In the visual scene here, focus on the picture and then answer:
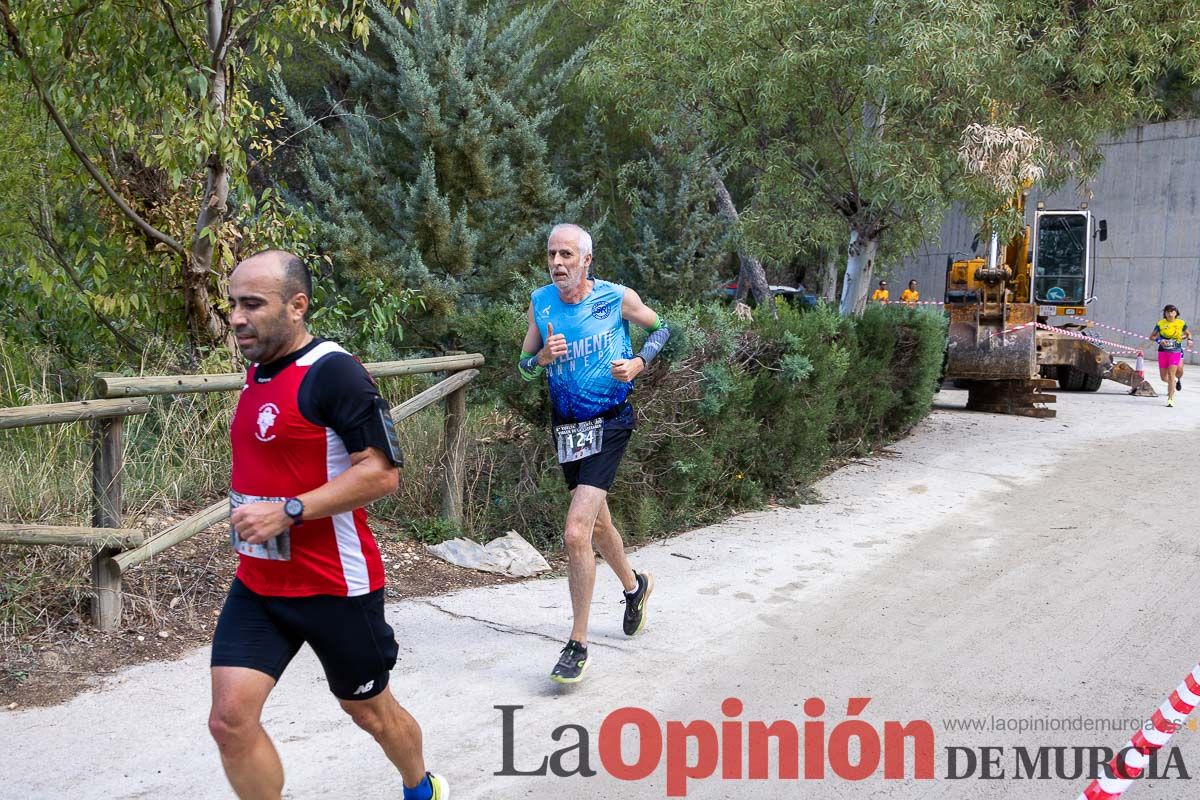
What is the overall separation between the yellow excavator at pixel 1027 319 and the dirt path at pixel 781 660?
251 inches

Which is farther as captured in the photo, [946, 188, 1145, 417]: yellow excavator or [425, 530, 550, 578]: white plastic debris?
[946, 188, 1145, 417]: yellow excavator

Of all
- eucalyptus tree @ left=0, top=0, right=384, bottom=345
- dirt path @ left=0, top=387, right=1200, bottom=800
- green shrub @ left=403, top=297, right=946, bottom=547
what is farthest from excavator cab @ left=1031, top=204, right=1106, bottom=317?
eucalyptus tree @ left=0, top=0, right=384, bottom=345

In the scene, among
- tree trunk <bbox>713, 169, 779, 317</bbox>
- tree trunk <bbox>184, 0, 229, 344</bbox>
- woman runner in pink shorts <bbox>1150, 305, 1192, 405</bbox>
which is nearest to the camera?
tree trunk <bbox>184, 0, 229, 344</bbox>

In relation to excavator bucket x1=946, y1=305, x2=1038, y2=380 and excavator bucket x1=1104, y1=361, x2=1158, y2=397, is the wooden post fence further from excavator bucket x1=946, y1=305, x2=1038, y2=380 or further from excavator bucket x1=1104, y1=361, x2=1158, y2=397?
excavator bucket x1=1104, y1=361, x2=1158, y2=397

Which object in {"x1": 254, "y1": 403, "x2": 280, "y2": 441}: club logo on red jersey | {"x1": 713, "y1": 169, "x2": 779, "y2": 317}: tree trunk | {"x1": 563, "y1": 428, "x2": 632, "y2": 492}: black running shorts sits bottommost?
{"x1": 563, "y1": 428, "x2": 632, "y2": 492}: black running shorts

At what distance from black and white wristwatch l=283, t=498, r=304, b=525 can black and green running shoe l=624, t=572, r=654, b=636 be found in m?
2.89

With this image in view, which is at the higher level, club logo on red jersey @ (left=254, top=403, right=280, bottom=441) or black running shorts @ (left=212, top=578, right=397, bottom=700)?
club logo on red jersey @ (left=254, top=403, right=280, bottom=441)

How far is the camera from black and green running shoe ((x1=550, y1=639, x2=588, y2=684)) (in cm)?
500

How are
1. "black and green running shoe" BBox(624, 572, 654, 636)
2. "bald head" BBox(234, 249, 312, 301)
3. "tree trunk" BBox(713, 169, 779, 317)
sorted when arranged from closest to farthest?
1. "bald head" BBox(234, 249, 312, 301)
2. "black and green running shoe" BBox(624, 572, 654, 636)
3. "tree trunk" BBox(713, 169, 779, 317)

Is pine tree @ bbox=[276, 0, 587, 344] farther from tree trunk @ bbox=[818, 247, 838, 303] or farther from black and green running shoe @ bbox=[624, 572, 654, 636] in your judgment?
black and green running shoe @ bbox=[624, 572, 654, 636]

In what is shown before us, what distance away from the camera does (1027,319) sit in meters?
16.5

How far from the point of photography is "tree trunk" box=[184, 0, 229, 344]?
7.71 meters

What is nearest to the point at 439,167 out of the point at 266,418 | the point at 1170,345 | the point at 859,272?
the point at 859,272

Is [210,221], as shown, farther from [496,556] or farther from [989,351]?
[989,351]
